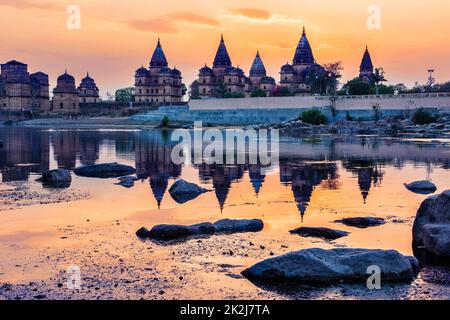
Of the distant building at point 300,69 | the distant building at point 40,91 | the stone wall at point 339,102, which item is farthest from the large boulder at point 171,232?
the distant building at point 40,91

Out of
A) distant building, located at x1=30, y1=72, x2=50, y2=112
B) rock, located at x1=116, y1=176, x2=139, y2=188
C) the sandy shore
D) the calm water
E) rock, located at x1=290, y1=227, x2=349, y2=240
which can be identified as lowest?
the sandy shore

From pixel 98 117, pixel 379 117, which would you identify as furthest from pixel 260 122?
pixel 98 117

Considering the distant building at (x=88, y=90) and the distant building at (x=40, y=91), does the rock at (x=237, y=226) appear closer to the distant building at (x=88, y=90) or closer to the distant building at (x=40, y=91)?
the distant building at (x=40, y=91)

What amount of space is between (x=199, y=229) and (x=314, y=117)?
6194 cm

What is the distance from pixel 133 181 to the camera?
2020 centimetres

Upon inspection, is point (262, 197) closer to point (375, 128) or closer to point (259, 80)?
point (375, 128)

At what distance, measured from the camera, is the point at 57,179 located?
20.0m

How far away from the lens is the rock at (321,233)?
12062 mm

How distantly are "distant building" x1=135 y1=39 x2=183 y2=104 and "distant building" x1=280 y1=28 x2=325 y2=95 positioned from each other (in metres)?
20.6

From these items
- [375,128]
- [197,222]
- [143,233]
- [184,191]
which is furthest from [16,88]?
[143,233]

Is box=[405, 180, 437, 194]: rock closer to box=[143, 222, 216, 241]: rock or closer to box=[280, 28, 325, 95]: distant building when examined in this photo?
box=[143, 222, 216, 241]: rock

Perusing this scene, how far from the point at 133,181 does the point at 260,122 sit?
2573 inches

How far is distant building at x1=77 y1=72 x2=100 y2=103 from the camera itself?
444 ft

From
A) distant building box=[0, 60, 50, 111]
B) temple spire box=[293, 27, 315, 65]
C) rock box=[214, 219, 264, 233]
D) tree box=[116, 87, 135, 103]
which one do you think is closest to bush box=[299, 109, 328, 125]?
temple spire box=[293, 27, 315, 65]
